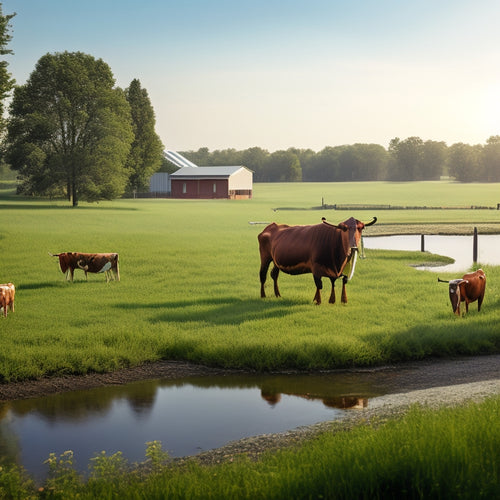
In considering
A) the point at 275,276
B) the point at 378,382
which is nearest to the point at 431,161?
the point at 275,276

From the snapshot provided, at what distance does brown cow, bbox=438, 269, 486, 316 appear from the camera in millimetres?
18766

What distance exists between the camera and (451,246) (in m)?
40.9

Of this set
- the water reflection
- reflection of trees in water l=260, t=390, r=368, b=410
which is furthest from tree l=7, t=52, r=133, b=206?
reflection of trees in water l=260, t=390, r=368, b=410

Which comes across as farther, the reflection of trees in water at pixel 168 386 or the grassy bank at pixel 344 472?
Answer: the reflection of trees in water at pixel 168 386

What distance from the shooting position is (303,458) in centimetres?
864

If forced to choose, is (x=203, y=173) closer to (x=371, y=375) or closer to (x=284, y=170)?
(x=284, y=170)

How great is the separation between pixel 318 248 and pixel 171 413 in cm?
782

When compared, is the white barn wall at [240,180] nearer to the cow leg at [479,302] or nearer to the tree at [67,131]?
the tree at [67,131]

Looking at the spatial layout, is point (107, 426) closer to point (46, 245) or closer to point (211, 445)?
point (211, 445)

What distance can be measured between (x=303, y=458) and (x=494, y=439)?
2.23 metres

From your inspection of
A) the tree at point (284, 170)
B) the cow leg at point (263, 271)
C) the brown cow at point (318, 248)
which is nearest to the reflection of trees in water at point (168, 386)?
the brown cow at point (318, 248)

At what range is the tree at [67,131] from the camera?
71688 mm

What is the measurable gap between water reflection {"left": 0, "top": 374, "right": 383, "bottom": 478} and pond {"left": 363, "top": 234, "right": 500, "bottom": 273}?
58.2ft

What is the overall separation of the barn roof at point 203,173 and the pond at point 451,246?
59897mm
